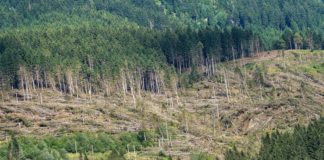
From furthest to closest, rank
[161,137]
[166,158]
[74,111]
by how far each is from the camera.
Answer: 1. [74,111]
2. [161,137]
3. [166,158]

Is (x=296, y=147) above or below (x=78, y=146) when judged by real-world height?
below

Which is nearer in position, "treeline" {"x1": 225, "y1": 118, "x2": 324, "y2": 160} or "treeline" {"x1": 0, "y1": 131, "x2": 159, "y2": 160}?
"treeline" {"x1": 225, "y1": 118, "x2": 324, "y2": 160}

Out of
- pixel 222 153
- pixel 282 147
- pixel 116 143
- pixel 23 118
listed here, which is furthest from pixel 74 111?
pixel 282 147

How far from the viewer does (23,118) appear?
621ft

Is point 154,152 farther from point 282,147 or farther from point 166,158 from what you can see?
point 282,147

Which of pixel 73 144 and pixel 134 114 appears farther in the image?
pixel 134 114

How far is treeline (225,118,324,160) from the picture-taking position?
13962 cm

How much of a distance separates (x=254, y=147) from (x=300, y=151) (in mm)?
33652

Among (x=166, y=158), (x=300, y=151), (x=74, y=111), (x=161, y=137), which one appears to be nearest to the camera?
A: (x=300, y=151)

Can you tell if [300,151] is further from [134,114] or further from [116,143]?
[134,114]

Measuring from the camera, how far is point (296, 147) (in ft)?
467

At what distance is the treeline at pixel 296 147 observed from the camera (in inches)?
5497

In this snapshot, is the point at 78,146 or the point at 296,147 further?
the point at 78,146

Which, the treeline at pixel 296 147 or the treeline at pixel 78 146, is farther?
the treeline at pixel 78 146
